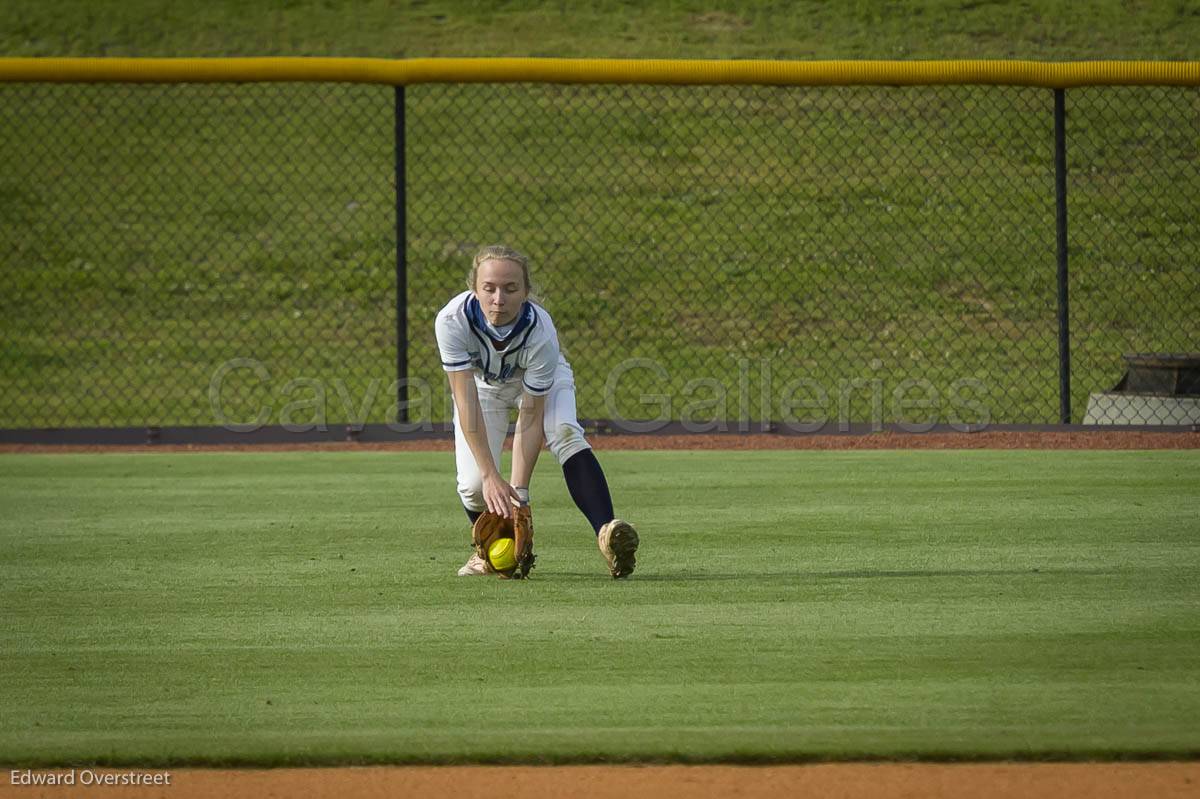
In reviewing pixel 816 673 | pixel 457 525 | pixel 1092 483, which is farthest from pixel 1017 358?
pixel 816 673

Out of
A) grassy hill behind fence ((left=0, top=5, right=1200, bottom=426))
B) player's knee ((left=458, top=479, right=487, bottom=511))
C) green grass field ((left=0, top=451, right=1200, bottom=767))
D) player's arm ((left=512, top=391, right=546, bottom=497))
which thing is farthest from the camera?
grassy hill behind fence ((left=0, top=5, right=1200, bottom=426))

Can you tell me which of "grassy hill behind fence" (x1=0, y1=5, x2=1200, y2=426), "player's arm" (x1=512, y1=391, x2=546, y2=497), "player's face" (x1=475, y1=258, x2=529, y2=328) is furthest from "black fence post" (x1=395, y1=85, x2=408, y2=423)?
"player's face" (x1=475, y1=258, x2=529, y2=328)

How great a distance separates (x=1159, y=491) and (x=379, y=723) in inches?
185

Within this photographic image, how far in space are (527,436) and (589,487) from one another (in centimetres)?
32

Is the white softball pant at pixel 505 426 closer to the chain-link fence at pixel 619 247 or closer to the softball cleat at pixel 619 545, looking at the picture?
the softball cleat at pixel 619 545

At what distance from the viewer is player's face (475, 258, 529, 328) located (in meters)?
5.05

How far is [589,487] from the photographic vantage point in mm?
5277

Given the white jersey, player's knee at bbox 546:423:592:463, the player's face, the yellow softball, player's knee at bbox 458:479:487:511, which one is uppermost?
the player's face

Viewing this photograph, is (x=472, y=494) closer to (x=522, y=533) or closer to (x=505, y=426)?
(x=505, y=426)

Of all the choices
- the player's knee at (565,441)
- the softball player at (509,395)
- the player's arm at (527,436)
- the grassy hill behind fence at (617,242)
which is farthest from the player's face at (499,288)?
the grassy hill behind fence at (617,242)

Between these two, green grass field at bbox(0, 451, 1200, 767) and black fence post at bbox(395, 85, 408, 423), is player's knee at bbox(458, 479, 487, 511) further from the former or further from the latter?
black fence post at bbox(395, 85, 408, 423)

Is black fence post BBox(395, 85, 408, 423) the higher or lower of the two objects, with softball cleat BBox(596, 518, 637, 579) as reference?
higher

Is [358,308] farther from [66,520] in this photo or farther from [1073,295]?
[66,520]

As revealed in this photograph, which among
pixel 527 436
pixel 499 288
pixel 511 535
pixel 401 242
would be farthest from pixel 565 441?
pixel 401 242
